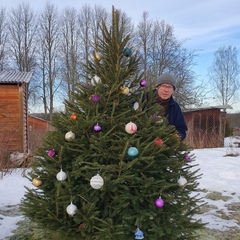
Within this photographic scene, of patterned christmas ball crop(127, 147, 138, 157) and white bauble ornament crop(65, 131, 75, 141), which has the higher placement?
white bauble ornament crop(65, 131, 75, 141)

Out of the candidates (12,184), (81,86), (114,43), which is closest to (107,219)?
(81,86)

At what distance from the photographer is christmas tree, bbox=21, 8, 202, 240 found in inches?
87.8

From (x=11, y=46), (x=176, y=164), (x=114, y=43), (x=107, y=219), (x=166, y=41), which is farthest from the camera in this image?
(x=11, y=46)

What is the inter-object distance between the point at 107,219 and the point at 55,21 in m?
32.5

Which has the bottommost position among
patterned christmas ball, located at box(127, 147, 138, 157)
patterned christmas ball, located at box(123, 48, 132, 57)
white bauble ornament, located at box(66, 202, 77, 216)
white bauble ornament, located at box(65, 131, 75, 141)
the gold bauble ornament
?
white bauble ornament, located at box(66, 202, 77, 216)

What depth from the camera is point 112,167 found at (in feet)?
7.29

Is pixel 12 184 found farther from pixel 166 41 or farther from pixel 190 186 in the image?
pixel 166 41

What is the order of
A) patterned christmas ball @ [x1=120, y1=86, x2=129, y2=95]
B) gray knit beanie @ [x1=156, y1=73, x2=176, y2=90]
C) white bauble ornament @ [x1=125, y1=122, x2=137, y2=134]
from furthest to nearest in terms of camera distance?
gray knit beanie @ [x1=156, y1=73, x2=176, y2=90] < patterned christmas ball @ [x1=120, y1=86, x2=129, y2=95] < white bauble ornament @ [x1=125, y1=122, x2=137, y2=134]

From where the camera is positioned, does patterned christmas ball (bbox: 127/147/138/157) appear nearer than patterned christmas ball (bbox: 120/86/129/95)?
Yes

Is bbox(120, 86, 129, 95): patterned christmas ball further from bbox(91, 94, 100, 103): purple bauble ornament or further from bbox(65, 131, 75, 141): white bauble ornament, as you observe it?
bbox(65, 131, 75, 141): white bauble ornament

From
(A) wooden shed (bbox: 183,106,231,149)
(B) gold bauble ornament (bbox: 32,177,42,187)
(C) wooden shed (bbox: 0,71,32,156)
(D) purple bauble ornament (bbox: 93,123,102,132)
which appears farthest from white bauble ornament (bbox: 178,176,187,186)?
(A) wooden shed (bbox: 183,106,231,149)

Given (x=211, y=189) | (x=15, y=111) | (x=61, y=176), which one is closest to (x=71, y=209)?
(x=61, y=176)

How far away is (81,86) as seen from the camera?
256 centimetres

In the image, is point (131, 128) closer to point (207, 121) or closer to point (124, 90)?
point (124, 90)
